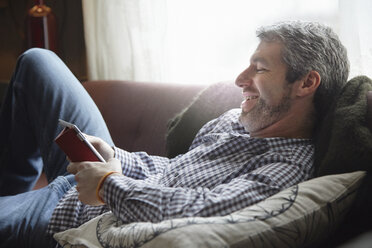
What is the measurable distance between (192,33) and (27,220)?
3.46 ft

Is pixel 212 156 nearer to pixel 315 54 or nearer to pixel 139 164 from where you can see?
pixel 139 164

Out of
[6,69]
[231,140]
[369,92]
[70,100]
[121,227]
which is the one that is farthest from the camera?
[6,69]

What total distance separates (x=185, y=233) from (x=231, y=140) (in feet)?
1.64

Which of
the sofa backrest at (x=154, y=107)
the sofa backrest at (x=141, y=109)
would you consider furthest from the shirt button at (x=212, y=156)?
the sofa backrest at (x=141, y=109)

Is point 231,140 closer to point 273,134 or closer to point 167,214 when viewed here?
point 273,134

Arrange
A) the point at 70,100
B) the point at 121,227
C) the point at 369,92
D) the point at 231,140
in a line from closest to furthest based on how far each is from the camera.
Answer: the point at 121,227 → the point at 369,92 → the point at 231,140 → the point at 70,100

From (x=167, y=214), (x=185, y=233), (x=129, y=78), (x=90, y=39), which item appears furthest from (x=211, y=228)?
(x=90, y=39)

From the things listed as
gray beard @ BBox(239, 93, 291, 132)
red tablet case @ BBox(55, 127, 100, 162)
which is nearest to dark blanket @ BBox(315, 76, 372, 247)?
gray beard @ BBox(239, 93, 291, 132)

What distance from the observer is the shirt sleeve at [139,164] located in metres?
1.23

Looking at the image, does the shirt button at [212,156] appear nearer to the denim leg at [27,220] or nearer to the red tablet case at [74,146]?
the red tablet case at [74,146]

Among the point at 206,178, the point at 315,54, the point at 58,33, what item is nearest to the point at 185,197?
the point at 206,178

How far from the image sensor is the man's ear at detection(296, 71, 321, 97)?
44.6 inches

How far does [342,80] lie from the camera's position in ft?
3.88

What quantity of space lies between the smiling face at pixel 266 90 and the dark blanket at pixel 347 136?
13 centimetres
